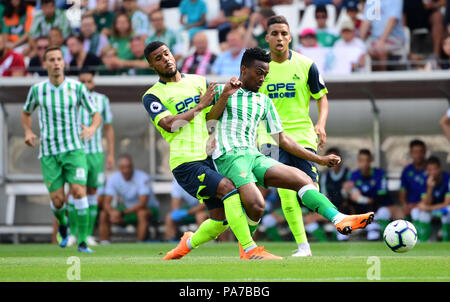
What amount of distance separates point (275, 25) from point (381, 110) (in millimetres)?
6737

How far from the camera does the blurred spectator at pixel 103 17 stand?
643 inches

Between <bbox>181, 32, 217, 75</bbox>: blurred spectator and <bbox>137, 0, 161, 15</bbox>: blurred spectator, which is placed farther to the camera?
<bbox>137, 0, 161, 15</bbox>: blurred spectator

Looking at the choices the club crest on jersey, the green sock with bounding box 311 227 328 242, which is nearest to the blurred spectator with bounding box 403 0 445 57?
the green sock with bounding box 311 227 328 242

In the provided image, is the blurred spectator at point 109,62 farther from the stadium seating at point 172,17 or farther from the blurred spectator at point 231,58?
the blurred spectator at point 231,58

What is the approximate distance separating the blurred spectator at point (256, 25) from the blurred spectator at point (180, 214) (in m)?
2.85

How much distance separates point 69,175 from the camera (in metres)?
11.3

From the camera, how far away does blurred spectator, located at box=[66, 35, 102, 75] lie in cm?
1520

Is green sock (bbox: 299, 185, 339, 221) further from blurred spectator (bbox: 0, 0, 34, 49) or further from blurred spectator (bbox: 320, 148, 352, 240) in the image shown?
blurred spectator (bbox: 0, 0, 34, 49)

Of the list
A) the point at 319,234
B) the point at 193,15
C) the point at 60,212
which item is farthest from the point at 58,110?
the point at 193,15

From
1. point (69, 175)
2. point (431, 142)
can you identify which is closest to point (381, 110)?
point (431, 142)

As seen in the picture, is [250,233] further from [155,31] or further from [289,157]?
[155,31]

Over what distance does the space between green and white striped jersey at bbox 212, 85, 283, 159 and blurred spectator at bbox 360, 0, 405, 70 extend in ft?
21.7

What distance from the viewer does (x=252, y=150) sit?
26.5 feet

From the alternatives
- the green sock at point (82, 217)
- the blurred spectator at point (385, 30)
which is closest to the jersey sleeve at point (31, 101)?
the green sock at point (82, 217)
